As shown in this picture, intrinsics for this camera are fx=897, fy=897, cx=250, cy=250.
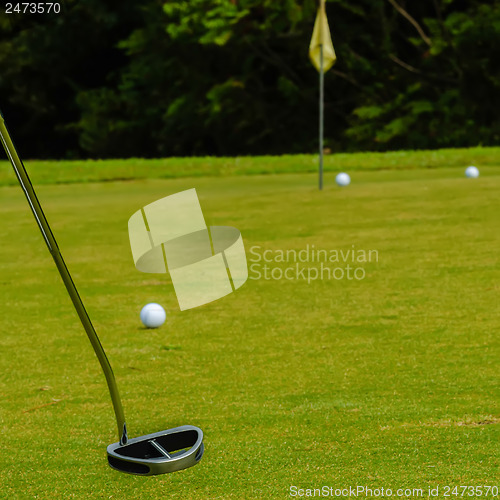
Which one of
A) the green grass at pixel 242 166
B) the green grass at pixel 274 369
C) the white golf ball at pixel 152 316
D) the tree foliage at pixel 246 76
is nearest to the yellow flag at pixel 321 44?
the green grass at pixel 242 166

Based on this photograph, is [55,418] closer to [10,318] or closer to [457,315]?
[10,318]

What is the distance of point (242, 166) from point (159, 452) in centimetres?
1283

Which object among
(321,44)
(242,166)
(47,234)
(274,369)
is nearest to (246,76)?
(242,166)

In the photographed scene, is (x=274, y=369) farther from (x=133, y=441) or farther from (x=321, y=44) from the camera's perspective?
(x=321, y=44)

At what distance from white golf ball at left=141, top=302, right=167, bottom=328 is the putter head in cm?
202

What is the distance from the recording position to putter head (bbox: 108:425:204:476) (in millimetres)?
2971

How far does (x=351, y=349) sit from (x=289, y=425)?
1160 millimetres

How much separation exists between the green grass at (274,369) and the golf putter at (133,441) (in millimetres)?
53

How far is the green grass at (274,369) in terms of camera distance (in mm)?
3020

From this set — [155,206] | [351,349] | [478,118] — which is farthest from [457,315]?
[478,118]

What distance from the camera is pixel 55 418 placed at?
Answer: 3662mm

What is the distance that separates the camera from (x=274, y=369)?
430cm

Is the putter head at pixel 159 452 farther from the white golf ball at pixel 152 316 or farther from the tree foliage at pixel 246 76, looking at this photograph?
the tree foliage at pixel 246 76

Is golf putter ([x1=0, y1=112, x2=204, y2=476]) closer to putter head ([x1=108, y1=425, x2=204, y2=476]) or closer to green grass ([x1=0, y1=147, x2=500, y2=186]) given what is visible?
putter head ([x1=108, y1=425, x2=204, y2=476])
